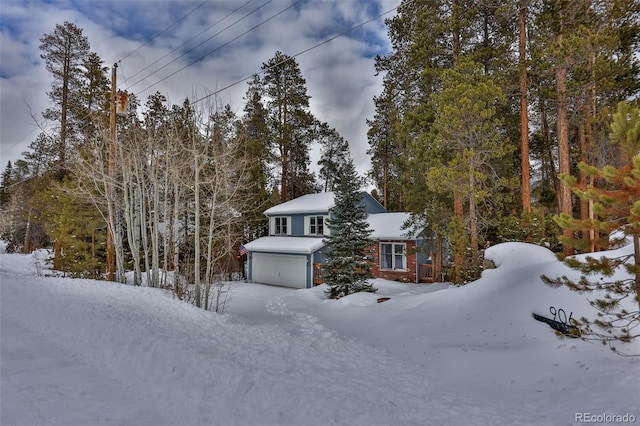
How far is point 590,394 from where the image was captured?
3.55 m

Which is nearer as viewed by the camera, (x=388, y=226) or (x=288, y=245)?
(x=288, y=245)

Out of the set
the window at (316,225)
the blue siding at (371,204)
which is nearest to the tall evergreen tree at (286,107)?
the window at (316,225)

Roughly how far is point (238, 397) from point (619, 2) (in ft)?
48.4

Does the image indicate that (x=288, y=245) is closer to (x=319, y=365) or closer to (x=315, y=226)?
(x=315, y=226)

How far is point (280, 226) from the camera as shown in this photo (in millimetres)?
22328

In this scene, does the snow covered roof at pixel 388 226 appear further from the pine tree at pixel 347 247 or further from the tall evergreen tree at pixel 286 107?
the tall evergreen tree at pixel 286 107

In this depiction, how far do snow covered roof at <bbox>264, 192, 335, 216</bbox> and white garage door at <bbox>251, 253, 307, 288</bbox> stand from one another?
10.7 feet

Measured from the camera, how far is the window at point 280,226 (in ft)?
72.6

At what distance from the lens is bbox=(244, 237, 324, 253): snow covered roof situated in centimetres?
1812

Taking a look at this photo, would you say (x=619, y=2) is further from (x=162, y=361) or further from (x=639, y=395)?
(x=162, y=361)

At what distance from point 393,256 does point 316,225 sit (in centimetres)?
545

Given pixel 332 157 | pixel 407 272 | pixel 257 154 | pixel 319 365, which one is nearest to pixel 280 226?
pixel 257 154

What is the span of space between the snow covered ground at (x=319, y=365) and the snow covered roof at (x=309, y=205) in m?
11.7

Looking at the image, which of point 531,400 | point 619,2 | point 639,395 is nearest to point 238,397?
point 531,400
